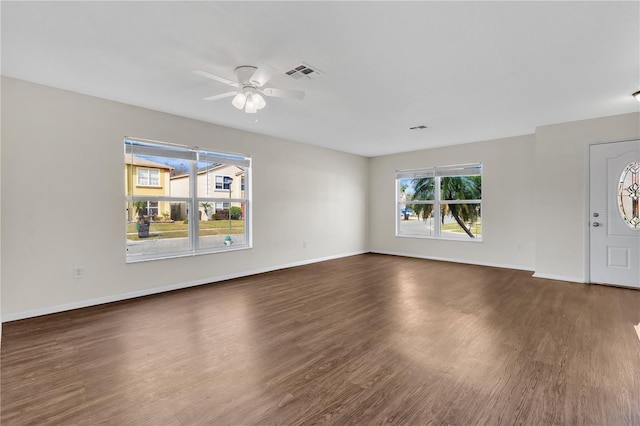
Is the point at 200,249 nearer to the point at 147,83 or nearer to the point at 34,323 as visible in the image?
the point at 34,323

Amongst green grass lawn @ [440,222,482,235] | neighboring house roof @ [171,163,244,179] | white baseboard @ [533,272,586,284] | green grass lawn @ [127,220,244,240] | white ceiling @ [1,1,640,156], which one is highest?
white ceiling @ [1,1,640,156]

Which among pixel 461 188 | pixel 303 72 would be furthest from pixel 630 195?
pixel 303 72

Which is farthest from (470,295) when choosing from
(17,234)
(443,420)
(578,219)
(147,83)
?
(17,234)

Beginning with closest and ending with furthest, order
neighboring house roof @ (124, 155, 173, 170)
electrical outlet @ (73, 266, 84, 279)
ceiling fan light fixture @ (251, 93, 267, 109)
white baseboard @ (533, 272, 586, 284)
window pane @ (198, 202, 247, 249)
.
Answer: ceiling fan light fixture @ (251, 93, 267, 109) < electrical outlet @ (73, 266, 84, 279) < neighboring house roof @ (124, 155, 173, 170) < white baseboard @ (533, 272, 586, 284) < window pane @ (198, 202, 247, 249)

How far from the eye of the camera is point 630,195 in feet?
14.3

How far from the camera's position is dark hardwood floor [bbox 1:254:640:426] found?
1769mm

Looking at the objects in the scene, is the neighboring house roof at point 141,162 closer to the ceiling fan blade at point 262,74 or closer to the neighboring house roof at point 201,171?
the neighboring house roof at point 201,171

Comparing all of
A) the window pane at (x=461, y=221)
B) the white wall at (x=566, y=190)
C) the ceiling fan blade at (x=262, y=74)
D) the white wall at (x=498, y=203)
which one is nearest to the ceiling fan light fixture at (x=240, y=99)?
the ceiling fan blade at (x=262, y=74)

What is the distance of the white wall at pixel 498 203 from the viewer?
5.68m

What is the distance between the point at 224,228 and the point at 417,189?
15.2 feet

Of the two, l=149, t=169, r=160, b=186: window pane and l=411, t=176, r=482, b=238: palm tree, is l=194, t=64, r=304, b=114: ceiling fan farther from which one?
l=411, t=176, r=482, b=238: palm tree

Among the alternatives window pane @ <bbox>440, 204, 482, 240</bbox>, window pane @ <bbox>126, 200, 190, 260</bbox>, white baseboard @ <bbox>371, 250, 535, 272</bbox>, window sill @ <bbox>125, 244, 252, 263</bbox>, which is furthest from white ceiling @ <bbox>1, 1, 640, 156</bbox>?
white baseboard @ <bbox>371, 250, 535, 272</bbox>

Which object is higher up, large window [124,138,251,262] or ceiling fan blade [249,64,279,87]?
ceiling fan blade [249,64,279,87]

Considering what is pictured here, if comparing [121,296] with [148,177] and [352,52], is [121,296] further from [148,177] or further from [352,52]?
[352,52]
